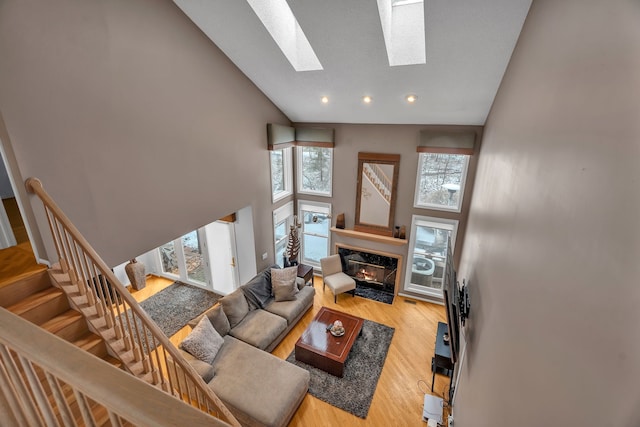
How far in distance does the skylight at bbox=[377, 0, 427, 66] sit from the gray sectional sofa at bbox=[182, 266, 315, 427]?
4210 mm

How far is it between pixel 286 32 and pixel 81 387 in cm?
404

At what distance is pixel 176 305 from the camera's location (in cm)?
581

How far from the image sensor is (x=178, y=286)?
21.0 feet

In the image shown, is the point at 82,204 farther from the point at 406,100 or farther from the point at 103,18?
the point at 406,100

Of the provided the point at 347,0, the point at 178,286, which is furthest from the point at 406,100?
the point at 178,286

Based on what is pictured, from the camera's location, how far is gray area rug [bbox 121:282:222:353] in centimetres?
533

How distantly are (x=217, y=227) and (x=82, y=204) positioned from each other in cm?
301

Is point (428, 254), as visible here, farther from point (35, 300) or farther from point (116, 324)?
point (35, 300)

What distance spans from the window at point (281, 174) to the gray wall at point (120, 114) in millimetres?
1483

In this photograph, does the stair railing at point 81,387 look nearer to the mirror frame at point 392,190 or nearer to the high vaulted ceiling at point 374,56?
the high vaulted ceiling at point 374,56

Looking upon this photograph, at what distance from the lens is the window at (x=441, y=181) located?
5227 mm

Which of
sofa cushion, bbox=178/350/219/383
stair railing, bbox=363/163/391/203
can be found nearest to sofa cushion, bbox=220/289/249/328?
sofa cushion, bbox=178/350/219/383

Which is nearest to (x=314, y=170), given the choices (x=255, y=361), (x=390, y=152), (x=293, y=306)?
(x=390, y=152)

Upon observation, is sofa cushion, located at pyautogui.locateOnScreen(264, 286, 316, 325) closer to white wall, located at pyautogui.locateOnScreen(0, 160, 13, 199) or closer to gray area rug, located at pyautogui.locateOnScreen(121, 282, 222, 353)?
gray area rug, located at pyautogui.locateOnScreen(121, 282, 222, 353)
